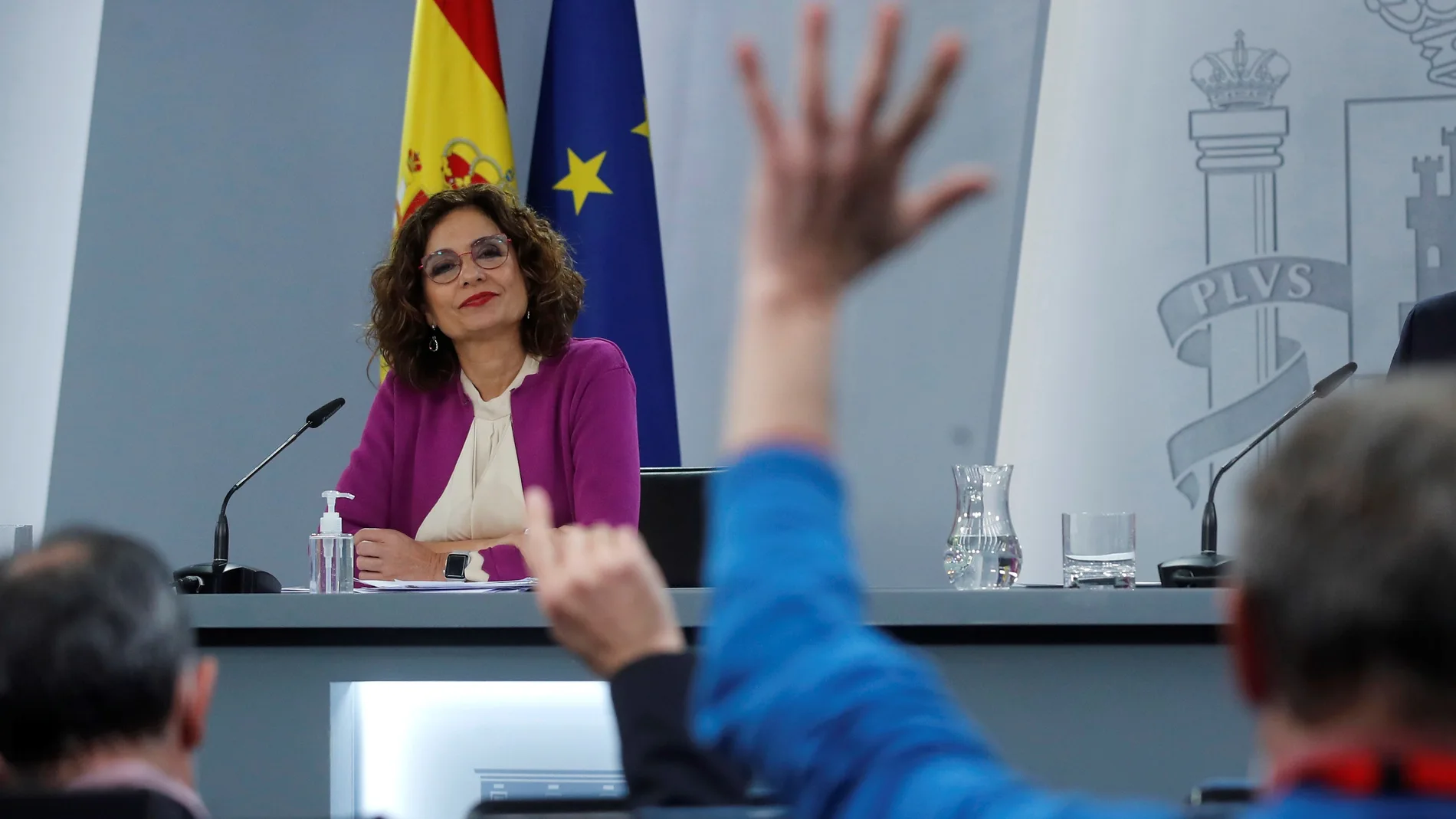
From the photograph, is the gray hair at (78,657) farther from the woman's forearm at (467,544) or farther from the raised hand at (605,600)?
the woman's forearm at (467,544)

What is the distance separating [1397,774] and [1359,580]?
2.5 inches

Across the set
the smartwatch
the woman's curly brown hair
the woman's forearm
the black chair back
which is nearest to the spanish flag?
the woman's curly brown hair

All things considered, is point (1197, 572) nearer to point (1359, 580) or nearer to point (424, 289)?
point (424, 289)

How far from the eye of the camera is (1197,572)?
2.38 meters

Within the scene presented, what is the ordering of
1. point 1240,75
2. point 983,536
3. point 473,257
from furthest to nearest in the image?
point 1240,75 < point 473,257 < point 983,536

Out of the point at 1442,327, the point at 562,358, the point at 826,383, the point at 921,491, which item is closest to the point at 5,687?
the point at 826,383

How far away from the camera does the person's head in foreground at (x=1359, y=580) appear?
472 millimetres

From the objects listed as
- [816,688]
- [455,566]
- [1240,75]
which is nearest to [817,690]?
[816,688]

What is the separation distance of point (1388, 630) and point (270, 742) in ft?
6.26

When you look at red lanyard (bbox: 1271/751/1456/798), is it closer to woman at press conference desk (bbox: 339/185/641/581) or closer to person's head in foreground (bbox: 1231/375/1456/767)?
person's head in foreground (bbox: 1231/375/1456/767)

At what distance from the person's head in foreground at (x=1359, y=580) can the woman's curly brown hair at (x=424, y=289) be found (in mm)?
2723

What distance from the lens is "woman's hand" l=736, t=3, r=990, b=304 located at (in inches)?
A: 24.0

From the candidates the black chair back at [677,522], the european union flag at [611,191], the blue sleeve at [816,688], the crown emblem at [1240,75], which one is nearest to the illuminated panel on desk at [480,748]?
the black chair back at [677,522]

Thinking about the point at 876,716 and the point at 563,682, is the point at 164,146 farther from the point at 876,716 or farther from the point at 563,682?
the point at 876,716
